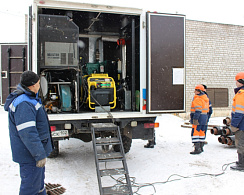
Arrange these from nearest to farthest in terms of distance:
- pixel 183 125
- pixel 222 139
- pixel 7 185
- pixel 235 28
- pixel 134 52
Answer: pixel 7 185 < pixel 134 52 < pixel 222 139 < pixel 183 125 < pixel 235 28

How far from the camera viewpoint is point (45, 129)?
299 cm

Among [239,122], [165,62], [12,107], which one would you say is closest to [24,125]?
[12,107]

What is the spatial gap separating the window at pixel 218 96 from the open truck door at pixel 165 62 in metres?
7.34

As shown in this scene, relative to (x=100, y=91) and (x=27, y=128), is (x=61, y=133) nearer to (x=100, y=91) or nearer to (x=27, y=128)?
(x=100, y=91)

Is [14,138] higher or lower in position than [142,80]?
lower

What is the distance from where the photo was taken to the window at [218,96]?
11.6m

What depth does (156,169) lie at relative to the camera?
4.80 m

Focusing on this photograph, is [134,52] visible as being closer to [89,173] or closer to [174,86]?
[174,86]

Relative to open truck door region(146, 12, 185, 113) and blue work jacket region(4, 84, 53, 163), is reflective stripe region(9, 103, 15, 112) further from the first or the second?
open truck door region(146, 12, 185, 113)

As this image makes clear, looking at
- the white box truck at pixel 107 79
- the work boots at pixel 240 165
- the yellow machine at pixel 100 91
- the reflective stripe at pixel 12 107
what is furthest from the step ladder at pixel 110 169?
the work boots at pixel 240 165

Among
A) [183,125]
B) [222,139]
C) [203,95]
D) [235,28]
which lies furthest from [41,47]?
[235,28]

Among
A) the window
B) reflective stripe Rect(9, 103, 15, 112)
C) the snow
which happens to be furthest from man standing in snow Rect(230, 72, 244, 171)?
the window

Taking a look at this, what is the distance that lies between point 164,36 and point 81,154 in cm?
314

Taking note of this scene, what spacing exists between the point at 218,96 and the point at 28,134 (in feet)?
34.2
